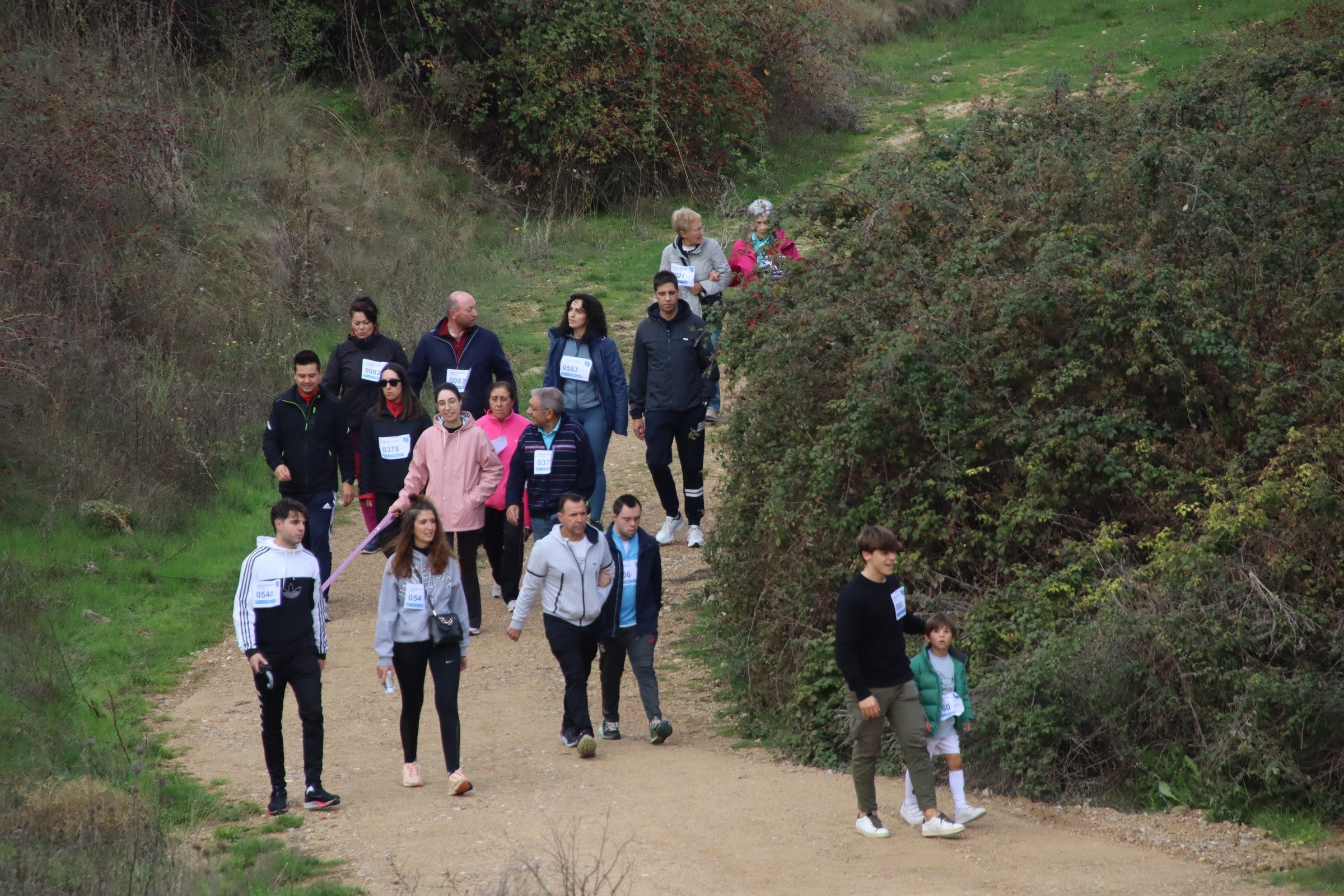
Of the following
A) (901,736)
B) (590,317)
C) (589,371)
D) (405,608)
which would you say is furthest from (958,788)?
(590,317)

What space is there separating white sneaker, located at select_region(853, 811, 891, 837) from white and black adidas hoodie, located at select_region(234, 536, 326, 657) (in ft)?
10.6

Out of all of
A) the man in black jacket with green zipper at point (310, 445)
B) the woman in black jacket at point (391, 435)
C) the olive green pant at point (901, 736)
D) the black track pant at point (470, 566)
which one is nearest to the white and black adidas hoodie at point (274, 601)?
the black track pant at point (470, 566)

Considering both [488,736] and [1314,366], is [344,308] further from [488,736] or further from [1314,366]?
[1314,366]

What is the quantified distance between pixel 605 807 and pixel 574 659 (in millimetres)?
1197

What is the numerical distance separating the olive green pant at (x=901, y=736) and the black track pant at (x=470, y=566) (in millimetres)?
3926

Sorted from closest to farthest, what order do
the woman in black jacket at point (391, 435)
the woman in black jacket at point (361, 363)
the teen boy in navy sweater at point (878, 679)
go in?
the teen boy in navy sweater at point (878, 679) → the woman in black jacket at point (391, 435) → the woman in black jacket at point (361, 363)

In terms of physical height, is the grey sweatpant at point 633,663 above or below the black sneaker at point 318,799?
above

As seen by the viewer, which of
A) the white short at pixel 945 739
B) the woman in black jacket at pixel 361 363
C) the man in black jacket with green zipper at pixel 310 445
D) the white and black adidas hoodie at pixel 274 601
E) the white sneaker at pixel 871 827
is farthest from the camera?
the woman in black jacket at pixel 361 363

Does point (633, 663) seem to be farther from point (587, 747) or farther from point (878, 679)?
point (878, 679)

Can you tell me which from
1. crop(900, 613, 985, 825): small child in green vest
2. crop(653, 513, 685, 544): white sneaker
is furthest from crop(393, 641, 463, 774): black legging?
crop(653, 513, 685, 544): white sneaker

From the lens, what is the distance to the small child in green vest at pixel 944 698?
7.08m

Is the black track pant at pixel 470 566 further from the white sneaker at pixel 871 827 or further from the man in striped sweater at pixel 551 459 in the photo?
the white sneaker at pixel 871 827

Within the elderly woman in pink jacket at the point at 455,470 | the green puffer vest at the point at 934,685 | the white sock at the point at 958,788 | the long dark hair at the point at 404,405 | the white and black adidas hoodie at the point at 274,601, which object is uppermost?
the long dark hair at the point at 404,405

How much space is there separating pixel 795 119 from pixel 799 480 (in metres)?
17.3
